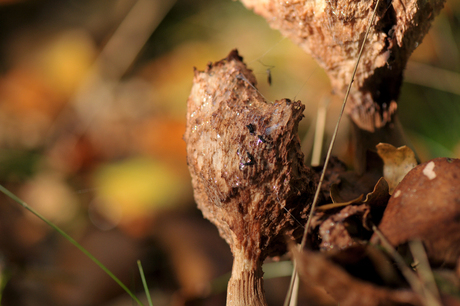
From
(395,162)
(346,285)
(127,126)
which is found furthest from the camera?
(127,126)

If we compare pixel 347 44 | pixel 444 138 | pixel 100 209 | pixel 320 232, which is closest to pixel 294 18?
pixel 347 44

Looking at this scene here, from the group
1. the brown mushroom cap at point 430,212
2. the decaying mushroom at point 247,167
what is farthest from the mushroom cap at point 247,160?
the brown mushroom cap at point 430,212

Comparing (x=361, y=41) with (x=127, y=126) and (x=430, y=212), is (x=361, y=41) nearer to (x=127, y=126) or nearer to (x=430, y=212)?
(x=430, y=212)

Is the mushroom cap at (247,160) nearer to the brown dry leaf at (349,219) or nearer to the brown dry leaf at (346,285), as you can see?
the brown dry leaf at (349,219)

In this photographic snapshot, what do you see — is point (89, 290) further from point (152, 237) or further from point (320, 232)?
point (320, 232)

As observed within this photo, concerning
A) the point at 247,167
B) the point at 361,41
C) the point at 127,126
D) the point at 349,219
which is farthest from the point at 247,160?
the point at 127,126

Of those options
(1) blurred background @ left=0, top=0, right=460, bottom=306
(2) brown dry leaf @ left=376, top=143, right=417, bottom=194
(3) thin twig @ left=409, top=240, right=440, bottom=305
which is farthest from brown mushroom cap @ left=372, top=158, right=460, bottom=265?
(1) blurred background @ left=0, top=0, right=460, bottom=306
